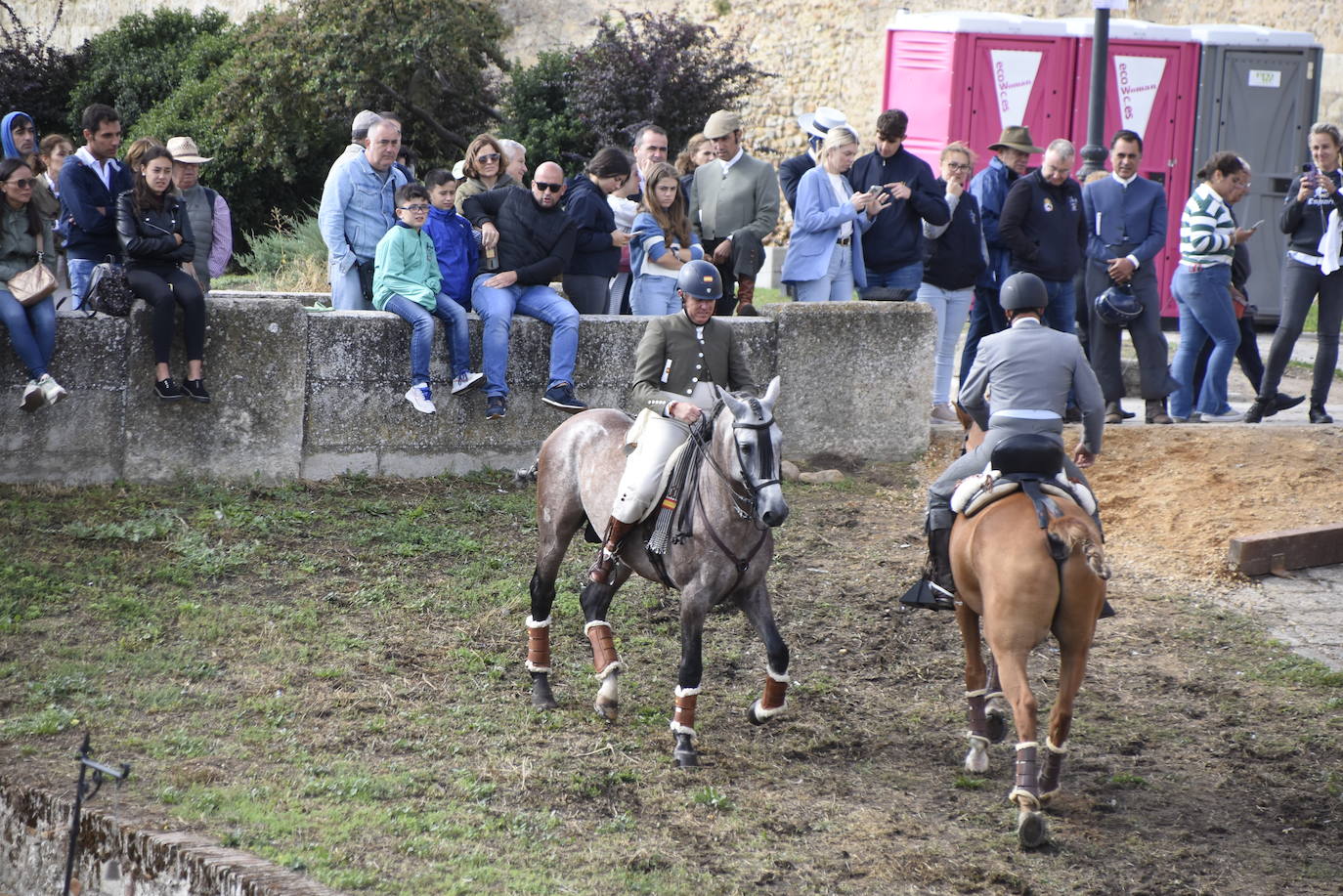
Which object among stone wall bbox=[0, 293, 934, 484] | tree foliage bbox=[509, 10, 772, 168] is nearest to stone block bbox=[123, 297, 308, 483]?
stone wall bbox=[0, 293, 934, 484]

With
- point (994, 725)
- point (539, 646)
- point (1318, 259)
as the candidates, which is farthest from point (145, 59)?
point (994, 725)

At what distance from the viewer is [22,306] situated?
9.41 metres

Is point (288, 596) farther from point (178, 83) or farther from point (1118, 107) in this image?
point (178, 83)

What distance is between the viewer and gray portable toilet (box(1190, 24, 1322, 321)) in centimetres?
1966

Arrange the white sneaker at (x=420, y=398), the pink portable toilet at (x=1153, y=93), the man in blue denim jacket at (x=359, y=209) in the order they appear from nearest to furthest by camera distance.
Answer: the white sneaker at (x=420, y=398)
the man in blue denim jacket at (x=359, y=209)
the pink portable toilet at (x=1153, y=93)

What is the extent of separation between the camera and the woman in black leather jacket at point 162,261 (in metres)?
9.55

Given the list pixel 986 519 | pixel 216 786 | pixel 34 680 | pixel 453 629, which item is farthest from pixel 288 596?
pixel 986 519

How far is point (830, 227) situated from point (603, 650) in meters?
5.54

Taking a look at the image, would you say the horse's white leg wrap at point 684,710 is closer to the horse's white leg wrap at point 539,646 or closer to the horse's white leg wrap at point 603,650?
the horse's white leg wrap at point 603,650

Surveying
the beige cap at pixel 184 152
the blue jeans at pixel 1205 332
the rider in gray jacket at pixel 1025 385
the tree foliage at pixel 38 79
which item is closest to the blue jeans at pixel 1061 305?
the blue jeans at pixel 1205 332

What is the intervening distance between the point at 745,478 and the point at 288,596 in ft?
11.0

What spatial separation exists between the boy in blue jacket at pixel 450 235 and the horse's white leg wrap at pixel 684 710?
5.01 m

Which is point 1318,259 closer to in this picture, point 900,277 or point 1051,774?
point 900,277

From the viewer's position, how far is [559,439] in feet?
24.7
